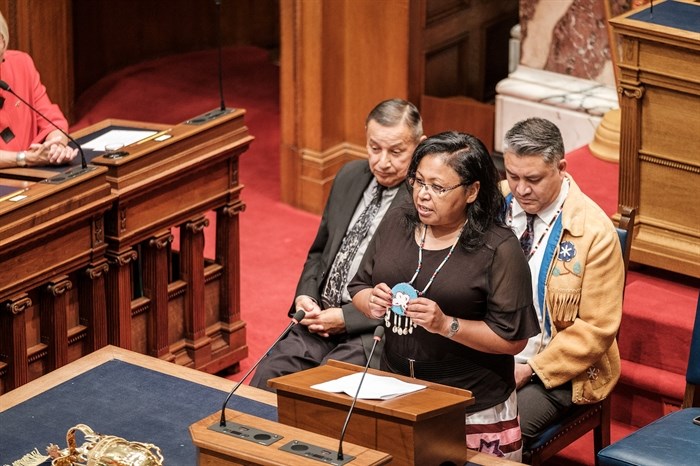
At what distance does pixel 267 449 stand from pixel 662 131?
8.37 feet

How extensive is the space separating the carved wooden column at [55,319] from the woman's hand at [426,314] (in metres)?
1.58

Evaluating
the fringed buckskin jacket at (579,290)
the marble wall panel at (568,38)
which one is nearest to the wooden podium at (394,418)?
the fringed buckskin jacket at (579,290)

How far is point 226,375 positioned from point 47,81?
3.17 metres

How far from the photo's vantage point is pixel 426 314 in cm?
362

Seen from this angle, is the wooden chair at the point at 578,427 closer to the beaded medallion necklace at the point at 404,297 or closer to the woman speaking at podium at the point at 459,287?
the woman speaking at podium at the point at 459,287

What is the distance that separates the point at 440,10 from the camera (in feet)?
24.5

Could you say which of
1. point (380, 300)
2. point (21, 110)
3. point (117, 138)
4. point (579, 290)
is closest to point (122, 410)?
point (380, 300)

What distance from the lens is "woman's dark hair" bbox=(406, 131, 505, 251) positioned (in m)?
3.75

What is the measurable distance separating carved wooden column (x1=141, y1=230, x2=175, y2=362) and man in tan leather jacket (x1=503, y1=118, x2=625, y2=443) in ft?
4.78

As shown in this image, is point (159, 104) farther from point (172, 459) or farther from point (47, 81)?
point (172, 459)

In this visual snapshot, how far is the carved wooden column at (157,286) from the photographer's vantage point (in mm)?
5164

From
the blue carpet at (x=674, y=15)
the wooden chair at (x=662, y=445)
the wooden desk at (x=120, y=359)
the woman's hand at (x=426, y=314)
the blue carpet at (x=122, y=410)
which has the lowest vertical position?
the wooden chair at (x=662, y=445)

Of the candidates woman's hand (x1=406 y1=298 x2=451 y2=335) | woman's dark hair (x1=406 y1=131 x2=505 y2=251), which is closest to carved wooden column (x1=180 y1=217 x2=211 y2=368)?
woman's dark hair (x1=406 y1=131 x2=505 y2=251)

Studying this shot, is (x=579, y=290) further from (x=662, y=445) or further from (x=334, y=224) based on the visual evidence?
(x=334, y=224)
